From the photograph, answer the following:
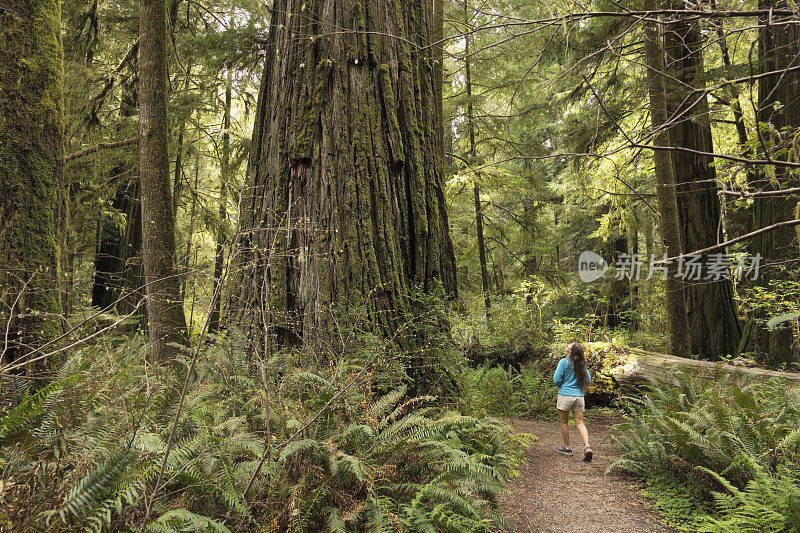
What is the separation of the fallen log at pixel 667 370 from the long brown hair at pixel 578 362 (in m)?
1.59

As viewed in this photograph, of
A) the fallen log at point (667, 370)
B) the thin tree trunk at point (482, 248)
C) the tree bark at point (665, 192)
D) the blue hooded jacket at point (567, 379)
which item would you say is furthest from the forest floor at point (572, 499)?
the thin tree trunk at point (482, 248)

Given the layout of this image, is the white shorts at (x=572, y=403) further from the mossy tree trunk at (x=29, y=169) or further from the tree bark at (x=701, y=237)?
the mossy tree trunk at (x=29, y=169)

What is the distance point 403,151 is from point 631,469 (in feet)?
13.0

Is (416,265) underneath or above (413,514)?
above

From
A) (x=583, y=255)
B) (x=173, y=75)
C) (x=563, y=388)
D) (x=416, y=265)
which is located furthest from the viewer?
(x=583, y=255)

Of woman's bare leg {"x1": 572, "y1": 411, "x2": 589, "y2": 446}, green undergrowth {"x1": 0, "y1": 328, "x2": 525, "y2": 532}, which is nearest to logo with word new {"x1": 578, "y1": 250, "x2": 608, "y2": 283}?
woman's bare leg {"x1": 572, "y1": 411, "x2": 589, "y2": 446}

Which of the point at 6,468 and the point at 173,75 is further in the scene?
the point at 173,75

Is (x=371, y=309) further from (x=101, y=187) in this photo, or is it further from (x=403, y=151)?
(x=101, y=187)

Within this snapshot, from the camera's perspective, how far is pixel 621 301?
13930 mm

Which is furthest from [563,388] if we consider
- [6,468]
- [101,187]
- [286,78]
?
[101,187]

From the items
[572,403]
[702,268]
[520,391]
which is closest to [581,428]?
[572,403]

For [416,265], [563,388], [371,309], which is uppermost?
[416,265]

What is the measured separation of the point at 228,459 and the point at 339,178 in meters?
2.52

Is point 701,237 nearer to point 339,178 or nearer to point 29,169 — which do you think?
point 339,178
